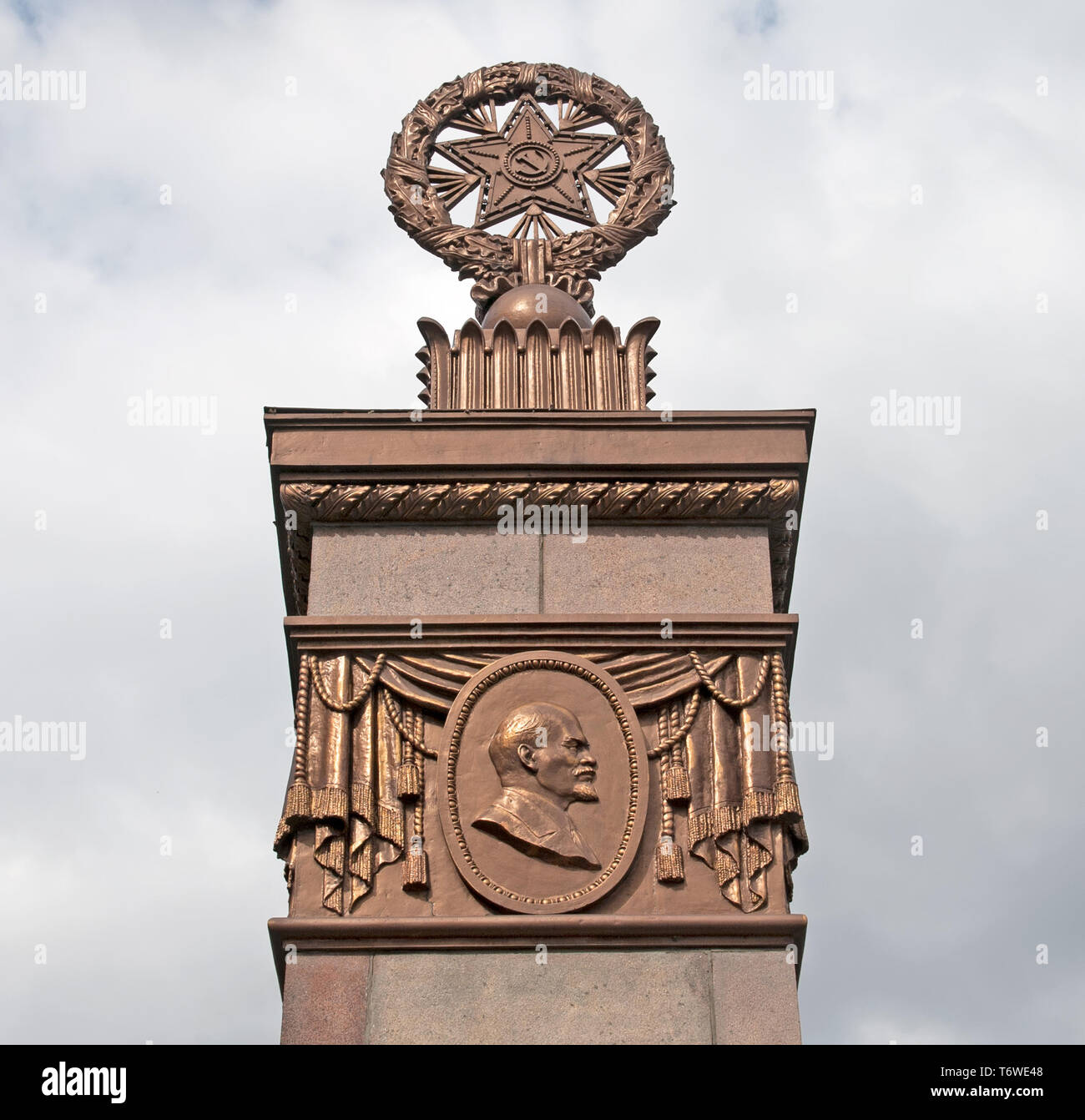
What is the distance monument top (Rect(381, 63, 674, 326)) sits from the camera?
1440 centimetres

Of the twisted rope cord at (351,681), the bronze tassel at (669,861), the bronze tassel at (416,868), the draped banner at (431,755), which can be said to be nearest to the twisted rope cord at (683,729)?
the draped banner at (431,755)

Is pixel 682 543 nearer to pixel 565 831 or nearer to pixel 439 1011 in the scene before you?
pixel 565 831

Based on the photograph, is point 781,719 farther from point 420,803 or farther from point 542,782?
point 420,803

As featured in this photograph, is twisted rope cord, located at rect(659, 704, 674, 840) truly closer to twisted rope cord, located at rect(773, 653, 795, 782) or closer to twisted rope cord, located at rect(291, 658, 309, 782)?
twisted rope cord, located at rect(773, 653, 795, 782)

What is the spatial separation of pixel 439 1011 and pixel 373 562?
2.89 m

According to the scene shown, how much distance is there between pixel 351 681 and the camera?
11.3 meters

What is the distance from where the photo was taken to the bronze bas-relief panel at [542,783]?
10.7m

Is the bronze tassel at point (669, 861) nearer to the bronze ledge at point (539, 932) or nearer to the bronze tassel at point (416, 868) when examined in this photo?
the bronze ledge at point (539, 932)

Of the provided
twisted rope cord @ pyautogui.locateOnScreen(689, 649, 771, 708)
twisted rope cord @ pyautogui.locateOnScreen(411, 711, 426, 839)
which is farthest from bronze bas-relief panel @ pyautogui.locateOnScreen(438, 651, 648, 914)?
twisted rope cord @ pyautogui.locateOnScreen(689, 649, 771, 708)

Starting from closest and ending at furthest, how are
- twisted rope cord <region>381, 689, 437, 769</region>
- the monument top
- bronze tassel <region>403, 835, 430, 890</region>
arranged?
bronze tassel <region>403, 835, 430, 890</region>
twisted rope cord <region>381, 689, 437, 769</region>
the monument top

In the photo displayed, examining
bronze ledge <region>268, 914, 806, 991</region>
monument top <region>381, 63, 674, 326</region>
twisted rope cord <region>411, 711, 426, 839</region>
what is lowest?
bronze ledge <region>268, 914, 806, 991</region>

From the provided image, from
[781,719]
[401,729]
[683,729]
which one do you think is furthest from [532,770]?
[781,719]

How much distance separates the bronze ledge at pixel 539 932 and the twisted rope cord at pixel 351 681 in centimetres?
129

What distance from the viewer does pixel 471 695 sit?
11.2 m
